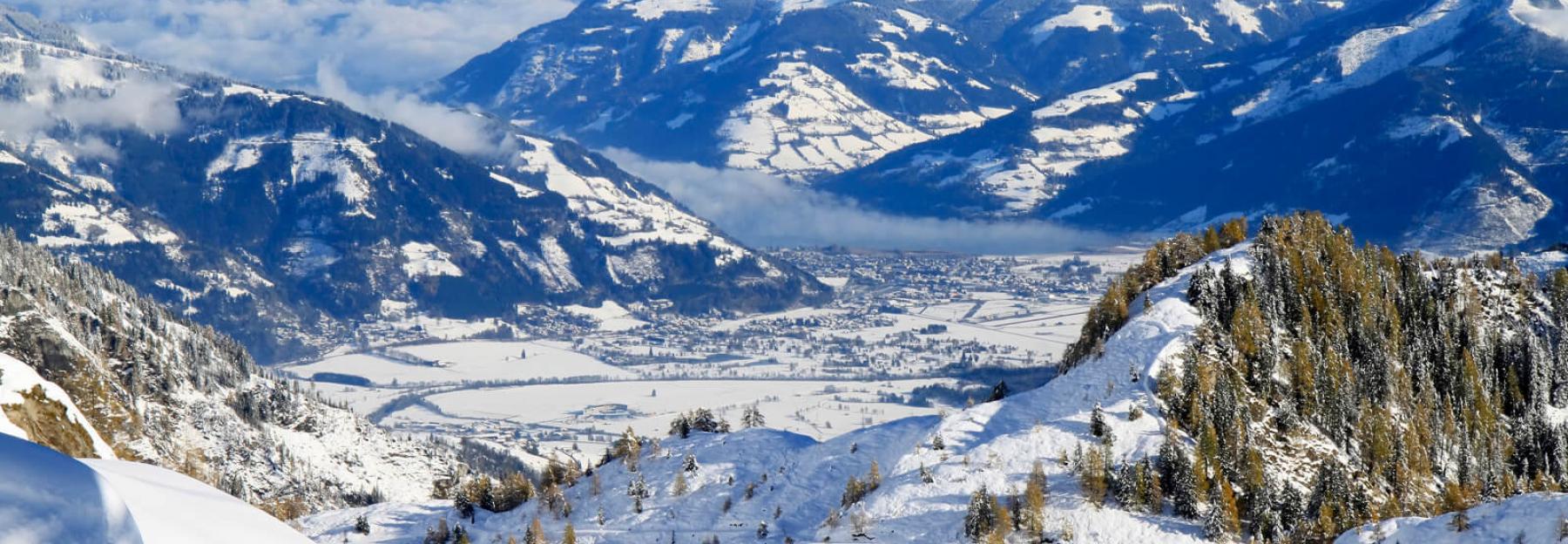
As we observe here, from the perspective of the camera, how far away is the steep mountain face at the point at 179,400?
148 m

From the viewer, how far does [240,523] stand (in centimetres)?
1351

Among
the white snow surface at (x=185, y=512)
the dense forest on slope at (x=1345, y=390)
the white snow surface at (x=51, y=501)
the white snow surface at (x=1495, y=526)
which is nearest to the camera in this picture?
the white snow surface at (x=51, y=501)

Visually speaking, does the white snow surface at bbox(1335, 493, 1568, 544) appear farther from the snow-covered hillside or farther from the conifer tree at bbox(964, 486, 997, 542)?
the snow-covered hillside

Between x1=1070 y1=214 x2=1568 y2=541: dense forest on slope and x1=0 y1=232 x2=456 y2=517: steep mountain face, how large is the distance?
78.2 m

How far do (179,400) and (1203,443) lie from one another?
133 m

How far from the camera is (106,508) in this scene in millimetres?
11961

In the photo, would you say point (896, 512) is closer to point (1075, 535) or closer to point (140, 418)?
point (1075, 535)

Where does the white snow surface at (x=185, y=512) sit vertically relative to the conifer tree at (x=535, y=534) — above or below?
above

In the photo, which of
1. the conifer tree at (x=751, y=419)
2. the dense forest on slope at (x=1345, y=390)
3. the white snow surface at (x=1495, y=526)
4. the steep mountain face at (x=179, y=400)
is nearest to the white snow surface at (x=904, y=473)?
the dense forest on slope at (x=1345, y=390)

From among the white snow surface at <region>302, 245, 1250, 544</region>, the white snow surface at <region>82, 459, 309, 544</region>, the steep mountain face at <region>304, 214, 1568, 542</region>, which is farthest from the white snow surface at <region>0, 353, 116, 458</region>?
the white snow surface at <region>82, 459, 309, 544</region>

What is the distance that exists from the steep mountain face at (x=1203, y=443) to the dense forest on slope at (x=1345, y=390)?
0.17m

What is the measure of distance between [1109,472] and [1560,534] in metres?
22.2

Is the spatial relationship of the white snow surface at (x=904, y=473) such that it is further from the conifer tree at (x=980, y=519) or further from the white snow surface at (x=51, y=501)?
the white snow surface at (x=51, y=501)

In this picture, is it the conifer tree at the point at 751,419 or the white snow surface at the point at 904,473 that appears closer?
the white snow surface at the point at 904,473
